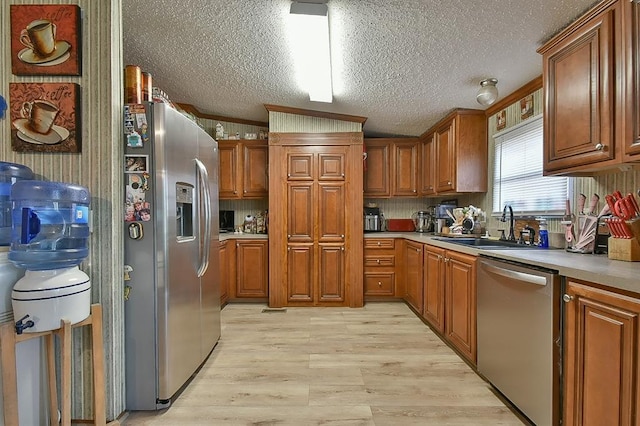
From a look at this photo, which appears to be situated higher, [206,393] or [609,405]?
[609,405]

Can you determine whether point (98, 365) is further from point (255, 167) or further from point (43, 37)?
point (255, 167)

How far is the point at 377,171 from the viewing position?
4102mm

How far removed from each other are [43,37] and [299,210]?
2.56 metres

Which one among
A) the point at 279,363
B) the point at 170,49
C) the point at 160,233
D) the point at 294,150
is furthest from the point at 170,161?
the point at 294,150

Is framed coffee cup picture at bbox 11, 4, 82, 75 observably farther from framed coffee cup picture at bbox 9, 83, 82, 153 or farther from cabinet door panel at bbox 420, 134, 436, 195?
cabinet door panel at bbox 420, 134, 436, 195

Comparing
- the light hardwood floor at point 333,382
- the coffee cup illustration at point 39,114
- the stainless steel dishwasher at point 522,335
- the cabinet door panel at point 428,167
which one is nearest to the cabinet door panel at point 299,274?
the light hardwood floor at point 333,382

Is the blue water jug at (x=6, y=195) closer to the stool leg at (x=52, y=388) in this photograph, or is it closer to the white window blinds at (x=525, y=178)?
the stool leg at (x=52, y=388)

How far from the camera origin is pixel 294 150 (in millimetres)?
3615

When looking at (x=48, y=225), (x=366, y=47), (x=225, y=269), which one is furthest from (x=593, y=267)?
(x=225, y=269)

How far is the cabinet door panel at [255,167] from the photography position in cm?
401

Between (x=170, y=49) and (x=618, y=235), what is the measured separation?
10.6ft

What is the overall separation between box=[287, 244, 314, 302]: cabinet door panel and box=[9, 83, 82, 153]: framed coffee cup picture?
7.98ft

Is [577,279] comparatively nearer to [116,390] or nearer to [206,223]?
[206,223]

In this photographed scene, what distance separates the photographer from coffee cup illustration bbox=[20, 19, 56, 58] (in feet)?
5.10
